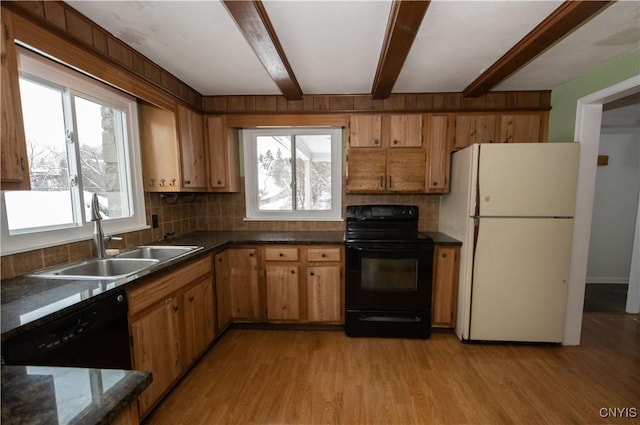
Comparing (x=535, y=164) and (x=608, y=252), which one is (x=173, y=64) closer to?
(x=535, y=164)

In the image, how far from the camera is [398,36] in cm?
→ 152

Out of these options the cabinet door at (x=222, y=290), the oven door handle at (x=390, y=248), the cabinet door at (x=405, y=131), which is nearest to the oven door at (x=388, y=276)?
the oven door handle at (x=390, y=248)

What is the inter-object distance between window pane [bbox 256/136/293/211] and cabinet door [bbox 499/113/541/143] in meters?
2.21

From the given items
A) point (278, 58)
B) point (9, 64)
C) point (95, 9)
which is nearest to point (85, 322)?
point (9, 64)

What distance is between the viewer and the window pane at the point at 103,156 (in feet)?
5.85

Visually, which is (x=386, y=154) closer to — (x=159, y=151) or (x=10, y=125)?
(x=159, y=151)

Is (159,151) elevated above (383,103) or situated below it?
below

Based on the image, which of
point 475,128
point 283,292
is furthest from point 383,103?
point 283,292

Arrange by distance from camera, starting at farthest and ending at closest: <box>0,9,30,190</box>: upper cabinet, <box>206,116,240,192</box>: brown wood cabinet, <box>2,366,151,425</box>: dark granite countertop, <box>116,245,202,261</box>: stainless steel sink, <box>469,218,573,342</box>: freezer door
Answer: <box>206,116,240,192</box>: brown wood cabinet
<box>469,218,573,342</box>: freezer door
<box>116,245,202,261</box>: stainless steel sink
<box>0,9,30,190</box>: upper cabinet
<box>2,366,151,425</box>: dark granite countertop

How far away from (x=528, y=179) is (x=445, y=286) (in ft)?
3.74

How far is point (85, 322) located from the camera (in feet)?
3.77

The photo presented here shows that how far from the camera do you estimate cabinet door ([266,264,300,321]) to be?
2.52 meters

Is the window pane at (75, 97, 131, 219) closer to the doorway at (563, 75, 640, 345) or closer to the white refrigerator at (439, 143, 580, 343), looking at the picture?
the white refrigerator at (439, 143, 580, 343)

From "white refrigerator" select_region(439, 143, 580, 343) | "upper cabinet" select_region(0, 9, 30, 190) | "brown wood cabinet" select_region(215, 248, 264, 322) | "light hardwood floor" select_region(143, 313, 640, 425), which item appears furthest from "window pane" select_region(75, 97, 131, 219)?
"white refrigerator" select_region(439, 143, 580, 343)
